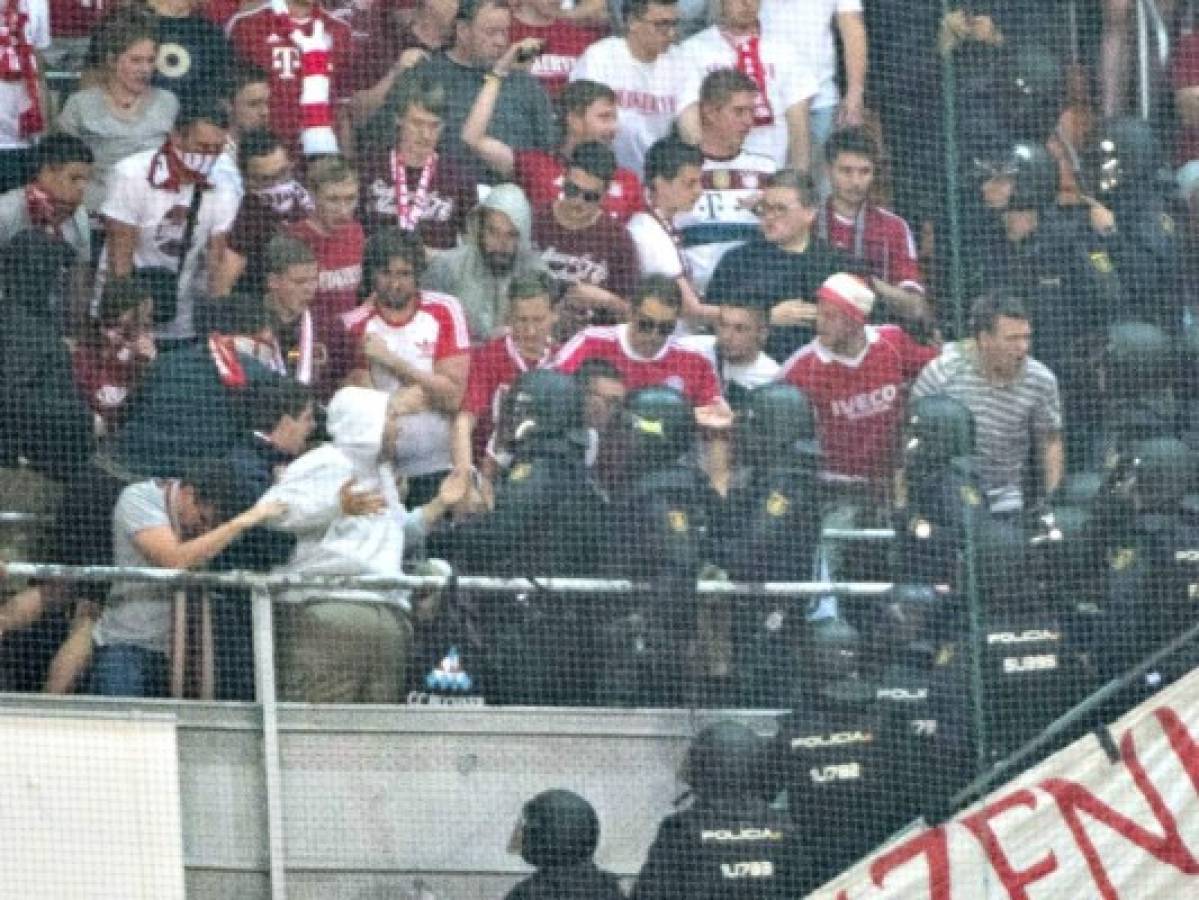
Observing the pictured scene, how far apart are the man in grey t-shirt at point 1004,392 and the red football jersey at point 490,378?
3.88ft

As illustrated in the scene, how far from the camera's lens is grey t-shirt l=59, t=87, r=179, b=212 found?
11.9 meters

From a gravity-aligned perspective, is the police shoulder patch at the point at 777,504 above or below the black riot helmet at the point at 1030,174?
below

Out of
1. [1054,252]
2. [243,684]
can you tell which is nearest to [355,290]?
[243,684]

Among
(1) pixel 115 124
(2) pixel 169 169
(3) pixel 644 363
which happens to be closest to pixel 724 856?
(3) pixel 644 363

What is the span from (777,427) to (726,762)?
41.2 inches

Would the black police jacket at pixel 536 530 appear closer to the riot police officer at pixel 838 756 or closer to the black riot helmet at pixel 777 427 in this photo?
the black riot helmet at pixel 777 427

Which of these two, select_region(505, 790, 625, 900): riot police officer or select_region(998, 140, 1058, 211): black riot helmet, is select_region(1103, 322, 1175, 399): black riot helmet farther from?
select_region(505, 790, 625, 900): riot police officer

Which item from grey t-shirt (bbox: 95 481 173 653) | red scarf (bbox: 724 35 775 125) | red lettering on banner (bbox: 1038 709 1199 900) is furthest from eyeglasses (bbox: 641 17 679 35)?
red lettering on banner (bbox: 1038 709 1199 900)

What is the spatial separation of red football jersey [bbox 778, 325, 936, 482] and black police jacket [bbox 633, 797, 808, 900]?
1051 mm

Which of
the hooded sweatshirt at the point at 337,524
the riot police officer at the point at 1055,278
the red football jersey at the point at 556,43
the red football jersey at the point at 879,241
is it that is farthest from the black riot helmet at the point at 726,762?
the red football jersey at the point at 556,43

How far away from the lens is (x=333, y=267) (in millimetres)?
11672

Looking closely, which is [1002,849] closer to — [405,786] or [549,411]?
[405,786]

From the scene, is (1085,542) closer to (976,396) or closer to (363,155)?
(976,396)

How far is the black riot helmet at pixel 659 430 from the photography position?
437 inches
